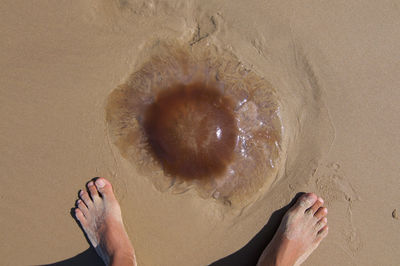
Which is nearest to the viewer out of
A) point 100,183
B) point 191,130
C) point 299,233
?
point 191,130

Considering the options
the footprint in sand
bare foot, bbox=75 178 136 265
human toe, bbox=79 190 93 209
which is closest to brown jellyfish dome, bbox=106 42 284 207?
the footprint in sand

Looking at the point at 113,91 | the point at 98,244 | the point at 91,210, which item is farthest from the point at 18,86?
the point at 98,244

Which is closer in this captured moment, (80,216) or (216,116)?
(216,116)

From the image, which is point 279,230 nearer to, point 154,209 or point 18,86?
point 154,209

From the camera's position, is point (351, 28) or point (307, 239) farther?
point (307, 239)

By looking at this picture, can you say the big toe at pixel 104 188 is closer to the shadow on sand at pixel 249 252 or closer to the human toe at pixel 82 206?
the human toe at pixel 82 206

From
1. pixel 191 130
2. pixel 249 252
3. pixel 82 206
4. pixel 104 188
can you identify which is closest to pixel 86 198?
pixel 82 206

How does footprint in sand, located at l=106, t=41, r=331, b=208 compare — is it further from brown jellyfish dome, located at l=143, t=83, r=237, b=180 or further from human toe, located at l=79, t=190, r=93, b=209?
human toe, located at l=79, t=190, r=93, b=209

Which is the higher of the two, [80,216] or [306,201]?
[80,216]

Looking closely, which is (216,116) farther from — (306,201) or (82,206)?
(82,206)
